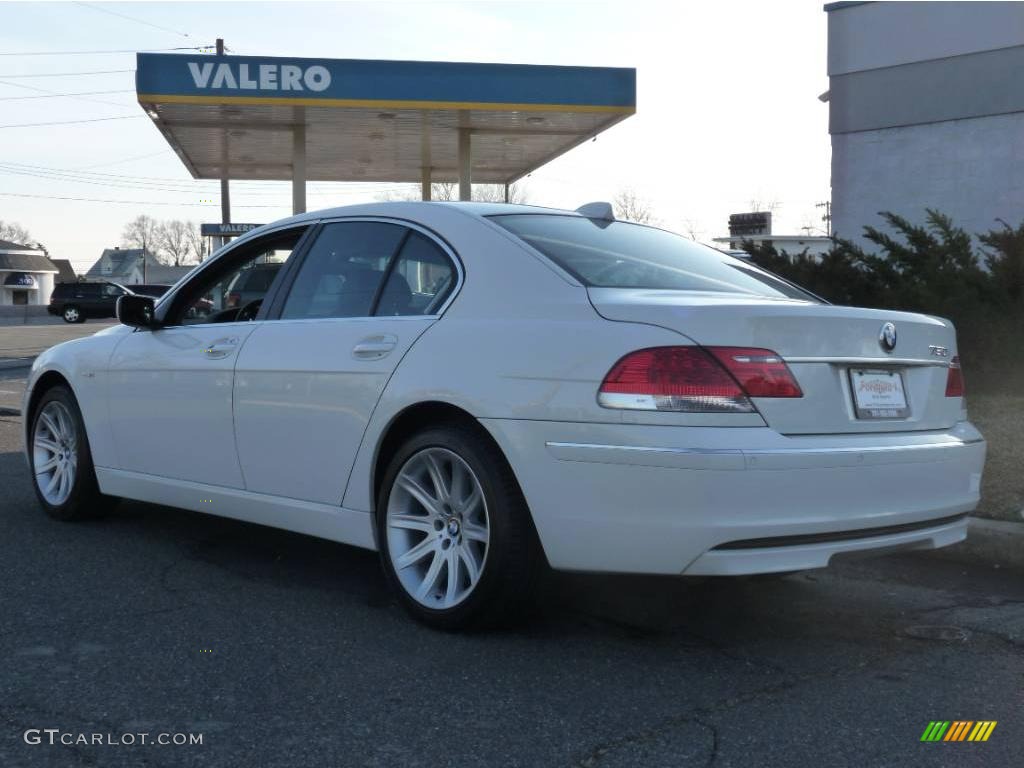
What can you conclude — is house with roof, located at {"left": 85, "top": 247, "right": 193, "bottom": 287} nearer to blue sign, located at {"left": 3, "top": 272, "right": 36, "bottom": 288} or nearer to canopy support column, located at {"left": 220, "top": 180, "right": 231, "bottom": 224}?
blue sign, located at {"left": 3, "top": 272, "right": 36, "bottom": 288}

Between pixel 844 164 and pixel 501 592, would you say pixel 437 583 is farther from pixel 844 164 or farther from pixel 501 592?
pixel 844 164

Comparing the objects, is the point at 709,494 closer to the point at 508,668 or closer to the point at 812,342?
the point at 812,342

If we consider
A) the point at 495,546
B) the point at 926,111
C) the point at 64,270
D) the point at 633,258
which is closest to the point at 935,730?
the point at 495,546

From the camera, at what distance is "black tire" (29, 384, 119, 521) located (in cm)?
622

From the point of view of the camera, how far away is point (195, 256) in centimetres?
15850

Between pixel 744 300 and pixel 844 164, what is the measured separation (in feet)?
63.4

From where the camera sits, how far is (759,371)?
371cm

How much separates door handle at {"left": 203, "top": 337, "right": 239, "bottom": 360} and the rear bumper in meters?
1.69

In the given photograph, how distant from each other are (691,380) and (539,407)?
521 mm

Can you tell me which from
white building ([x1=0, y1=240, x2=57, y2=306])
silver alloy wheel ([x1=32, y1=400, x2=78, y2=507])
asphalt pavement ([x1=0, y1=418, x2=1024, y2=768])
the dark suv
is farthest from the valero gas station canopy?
white building ([x1=0, y1=240, x2=57, y2=306])

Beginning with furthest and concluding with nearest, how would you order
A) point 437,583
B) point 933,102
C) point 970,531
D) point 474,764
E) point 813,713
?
point 933,102
point 970,531
point 437,583
point 813,713
point 474,764

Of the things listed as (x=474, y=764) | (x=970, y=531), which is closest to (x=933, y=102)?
(x=970, y=531)

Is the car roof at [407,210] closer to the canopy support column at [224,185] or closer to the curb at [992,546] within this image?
the curb at [992,546]

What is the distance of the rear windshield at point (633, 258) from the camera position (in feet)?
14.3
